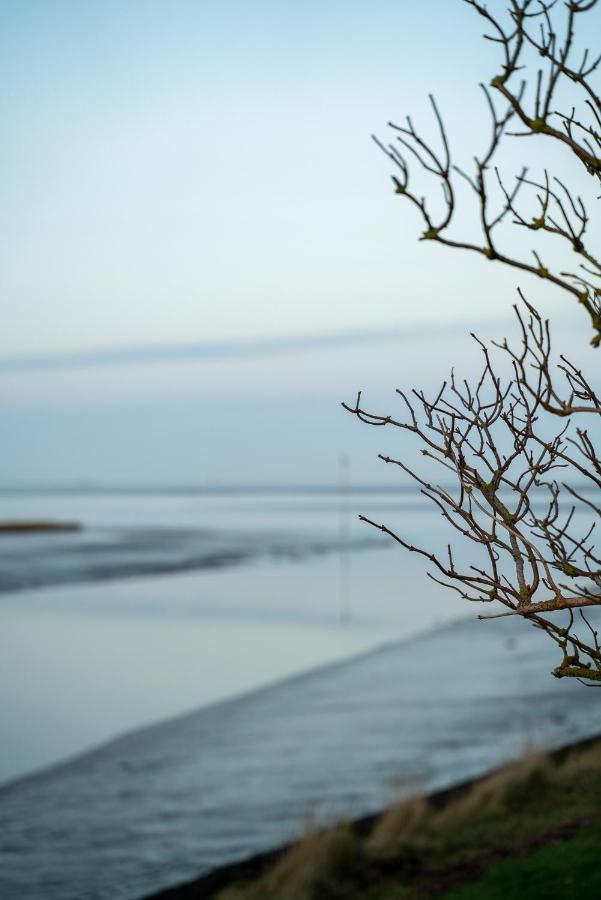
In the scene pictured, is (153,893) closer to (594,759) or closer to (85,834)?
(85,834)

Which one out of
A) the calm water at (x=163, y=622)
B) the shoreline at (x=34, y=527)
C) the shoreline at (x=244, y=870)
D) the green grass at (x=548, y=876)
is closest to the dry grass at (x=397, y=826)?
the shoreline at (x=244, y=870)

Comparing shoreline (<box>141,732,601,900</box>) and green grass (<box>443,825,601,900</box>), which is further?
shoreline (<box>141,732,601,900</box>)

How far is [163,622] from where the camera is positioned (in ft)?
88.6

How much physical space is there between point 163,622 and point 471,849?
1797cm

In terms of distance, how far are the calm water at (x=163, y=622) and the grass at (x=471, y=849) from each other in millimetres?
6060

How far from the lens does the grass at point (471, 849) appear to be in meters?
7.90

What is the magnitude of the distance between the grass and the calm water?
606 centimetres

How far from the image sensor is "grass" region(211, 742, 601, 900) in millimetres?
7898

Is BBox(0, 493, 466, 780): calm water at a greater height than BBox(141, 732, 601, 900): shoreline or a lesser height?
greater

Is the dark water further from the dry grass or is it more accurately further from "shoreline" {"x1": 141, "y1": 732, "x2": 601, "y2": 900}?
the dry grass

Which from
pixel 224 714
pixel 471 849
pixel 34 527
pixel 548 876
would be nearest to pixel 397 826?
pixel 471 849

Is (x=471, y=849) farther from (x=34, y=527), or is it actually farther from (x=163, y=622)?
(x=34, y=527)

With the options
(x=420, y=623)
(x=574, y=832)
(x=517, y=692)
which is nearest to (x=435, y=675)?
(x=517, y=692)

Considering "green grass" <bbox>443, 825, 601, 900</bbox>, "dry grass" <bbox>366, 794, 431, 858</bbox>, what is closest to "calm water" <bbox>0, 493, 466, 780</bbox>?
"dry grass" <bbox>366, 794, 431, 858</bbox>
